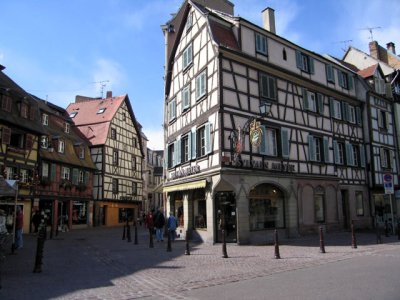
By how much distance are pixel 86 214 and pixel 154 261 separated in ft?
81.7

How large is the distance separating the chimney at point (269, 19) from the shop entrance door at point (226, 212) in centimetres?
1165

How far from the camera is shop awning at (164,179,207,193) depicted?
1703 cm

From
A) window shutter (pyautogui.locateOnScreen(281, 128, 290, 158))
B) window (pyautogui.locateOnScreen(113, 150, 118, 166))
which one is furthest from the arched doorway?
window (pyautogui.locateOnScreen(113, 150, 118, 166))

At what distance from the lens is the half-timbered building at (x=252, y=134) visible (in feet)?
55.1

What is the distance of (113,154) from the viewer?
128ft

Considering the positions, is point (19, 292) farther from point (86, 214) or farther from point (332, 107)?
point (86, 214)

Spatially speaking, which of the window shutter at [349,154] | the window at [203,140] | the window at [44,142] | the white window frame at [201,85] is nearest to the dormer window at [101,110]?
the window at [44,142]

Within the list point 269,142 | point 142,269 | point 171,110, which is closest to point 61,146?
point 171,110

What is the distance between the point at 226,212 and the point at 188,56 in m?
9.40

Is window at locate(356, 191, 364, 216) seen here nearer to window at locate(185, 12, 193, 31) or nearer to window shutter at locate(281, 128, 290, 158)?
window shutter at locate(281, 128, 290, 158)

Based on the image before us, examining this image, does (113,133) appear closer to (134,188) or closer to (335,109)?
(134,188)

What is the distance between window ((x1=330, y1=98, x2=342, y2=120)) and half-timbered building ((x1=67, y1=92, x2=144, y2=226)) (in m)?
23.0

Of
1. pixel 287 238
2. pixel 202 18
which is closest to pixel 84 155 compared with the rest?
pixel 202 18

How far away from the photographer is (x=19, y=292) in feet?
23.9
